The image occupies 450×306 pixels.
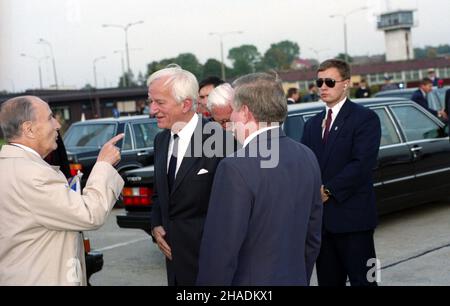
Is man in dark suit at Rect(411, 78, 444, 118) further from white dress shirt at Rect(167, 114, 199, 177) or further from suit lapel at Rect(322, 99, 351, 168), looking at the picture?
white dress shirt at Rect(167, 114, 199, 177)

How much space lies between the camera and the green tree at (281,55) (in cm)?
11711

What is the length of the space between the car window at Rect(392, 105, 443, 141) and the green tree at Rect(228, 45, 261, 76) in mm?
94070

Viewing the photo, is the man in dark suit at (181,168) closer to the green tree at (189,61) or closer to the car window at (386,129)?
the car window at (386,129)

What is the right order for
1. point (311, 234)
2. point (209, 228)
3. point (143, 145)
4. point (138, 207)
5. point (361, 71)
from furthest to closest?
point (361, 71) < point (143, 145) < point (138, 207) < point (311, 234) < point (209, 228)

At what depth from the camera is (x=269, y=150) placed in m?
3.22

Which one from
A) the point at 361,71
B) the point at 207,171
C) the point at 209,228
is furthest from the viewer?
the point at 361,71

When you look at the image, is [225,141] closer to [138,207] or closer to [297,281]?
[297,281]

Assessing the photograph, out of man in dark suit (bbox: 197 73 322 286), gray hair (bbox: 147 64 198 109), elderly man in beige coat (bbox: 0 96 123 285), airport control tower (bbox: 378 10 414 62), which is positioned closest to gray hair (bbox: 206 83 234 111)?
gray hair (bbox: 147 64 198 109)

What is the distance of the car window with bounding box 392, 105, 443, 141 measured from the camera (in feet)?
30.4

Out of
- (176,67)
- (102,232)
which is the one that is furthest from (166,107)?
(102,232)

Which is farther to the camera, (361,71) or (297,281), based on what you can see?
(361,71)

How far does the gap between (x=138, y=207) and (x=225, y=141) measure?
4.07 meters

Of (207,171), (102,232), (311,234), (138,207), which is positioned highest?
(207,171)

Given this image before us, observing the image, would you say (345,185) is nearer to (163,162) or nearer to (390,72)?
(163,162)
